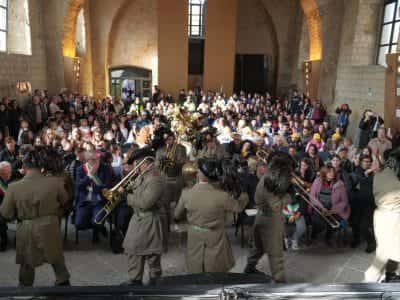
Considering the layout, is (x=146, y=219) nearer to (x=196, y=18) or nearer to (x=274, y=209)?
(x=274, y=209)

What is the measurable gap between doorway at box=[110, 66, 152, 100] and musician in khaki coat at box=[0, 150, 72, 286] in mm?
20063

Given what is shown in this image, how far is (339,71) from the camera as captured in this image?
15.1 m

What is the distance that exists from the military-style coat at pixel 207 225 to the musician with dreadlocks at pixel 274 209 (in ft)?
1.95

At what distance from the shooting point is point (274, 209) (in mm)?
4551

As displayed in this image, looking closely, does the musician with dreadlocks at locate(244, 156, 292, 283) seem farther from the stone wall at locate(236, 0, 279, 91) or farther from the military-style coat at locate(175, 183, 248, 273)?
the stone wall at locate(236, 0, 279, 91)

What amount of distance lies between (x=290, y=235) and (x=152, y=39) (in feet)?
63.2

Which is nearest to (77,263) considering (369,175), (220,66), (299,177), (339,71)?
(299,177)

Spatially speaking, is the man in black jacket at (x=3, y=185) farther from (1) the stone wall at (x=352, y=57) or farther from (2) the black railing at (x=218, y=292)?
(1) the stone wall at (x=352, y=57)

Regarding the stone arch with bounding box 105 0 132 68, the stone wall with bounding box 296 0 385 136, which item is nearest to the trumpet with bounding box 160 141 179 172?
the stone wall with bounding box 296 0 385 136

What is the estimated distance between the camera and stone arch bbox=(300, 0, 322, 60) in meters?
17.5

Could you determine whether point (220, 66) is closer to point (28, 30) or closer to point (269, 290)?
point (28, 30)

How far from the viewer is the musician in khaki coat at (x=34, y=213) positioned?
3920 mm

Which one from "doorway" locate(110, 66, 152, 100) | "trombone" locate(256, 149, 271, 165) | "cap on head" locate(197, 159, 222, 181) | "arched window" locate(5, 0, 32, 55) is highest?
"arched window" locate(5, 0, 32, 55)

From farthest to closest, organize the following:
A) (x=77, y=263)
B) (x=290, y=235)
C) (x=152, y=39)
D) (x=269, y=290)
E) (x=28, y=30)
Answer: (x=152, y=39)
(x=28, y=30)
(x=290, y=235)
(x=77, y=263)
(x=269, y=290)
